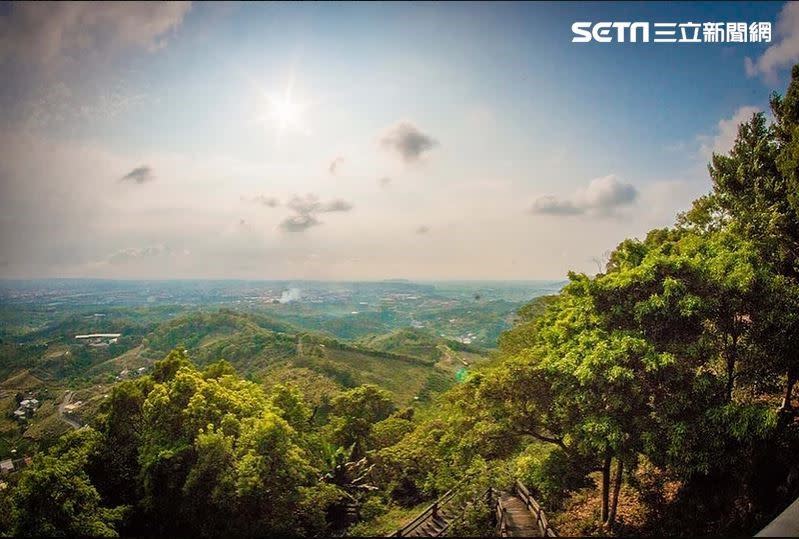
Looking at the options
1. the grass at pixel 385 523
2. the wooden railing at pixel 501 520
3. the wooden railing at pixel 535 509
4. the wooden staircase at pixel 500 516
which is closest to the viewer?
the wooden railing at pixel 535 509

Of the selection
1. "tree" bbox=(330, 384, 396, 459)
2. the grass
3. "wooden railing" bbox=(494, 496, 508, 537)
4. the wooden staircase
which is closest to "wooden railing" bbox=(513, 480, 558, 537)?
the wooden staircase

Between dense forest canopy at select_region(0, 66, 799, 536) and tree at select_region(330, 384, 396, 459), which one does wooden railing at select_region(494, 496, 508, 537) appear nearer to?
dense forest canopy at select_region(0, 66, 799, 536)

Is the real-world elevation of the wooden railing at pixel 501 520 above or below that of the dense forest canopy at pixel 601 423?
below

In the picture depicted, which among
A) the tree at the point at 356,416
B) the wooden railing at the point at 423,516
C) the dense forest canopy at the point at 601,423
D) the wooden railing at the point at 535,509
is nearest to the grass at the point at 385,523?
the dense forest canopy at the point at 601,423

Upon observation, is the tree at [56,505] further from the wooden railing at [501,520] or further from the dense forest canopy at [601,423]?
the wooden railing at [501,520]

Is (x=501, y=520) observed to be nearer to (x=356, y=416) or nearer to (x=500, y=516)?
(x=500, y=516)

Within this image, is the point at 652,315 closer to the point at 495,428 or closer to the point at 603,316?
the point at 603,316

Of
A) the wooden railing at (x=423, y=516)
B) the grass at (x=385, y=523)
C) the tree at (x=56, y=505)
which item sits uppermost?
the tree at (x=56, y=505)
